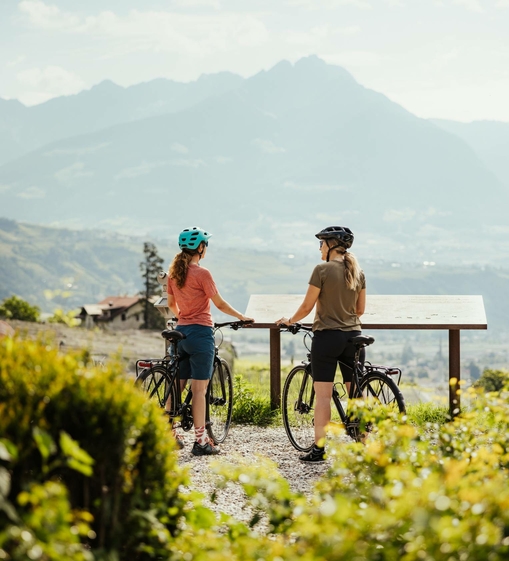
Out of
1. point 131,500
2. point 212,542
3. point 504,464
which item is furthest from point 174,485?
point 504,464

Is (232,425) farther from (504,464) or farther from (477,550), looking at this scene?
(477,550)

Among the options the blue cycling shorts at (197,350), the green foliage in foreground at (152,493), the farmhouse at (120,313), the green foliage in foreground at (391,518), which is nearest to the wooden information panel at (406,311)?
the blue cycling shorts at (197,350)

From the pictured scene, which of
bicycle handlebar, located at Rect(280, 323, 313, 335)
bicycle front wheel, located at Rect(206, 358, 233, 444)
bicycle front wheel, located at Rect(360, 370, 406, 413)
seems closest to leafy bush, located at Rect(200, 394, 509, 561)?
bicycle front wheel, located at Rect(360, 370, 406, 413)

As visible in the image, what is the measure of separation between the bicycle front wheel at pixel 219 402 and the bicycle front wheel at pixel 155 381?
0.49 metres

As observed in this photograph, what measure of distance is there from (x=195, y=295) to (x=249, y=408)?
241cm

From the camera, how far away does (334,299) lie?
253 inches

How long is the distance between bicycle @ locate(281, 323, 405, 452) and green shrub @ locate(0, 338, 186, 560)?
2.64 m

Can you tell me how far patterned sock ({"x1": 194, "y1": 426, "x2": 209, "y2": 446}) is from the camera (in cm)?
701

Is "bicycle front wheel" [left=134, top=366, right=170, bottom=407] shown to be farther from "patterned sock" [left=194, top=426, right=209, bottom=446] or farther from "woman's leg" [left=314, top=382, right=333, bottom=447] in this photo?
"woman's leg" [left=314, top=382, right=333, bottom=447]

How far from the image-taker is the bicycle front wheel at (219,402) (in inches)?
294

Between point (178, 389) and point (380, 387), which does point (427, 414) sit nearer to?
point (380, 387)

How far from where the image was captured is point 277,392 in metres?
8.90

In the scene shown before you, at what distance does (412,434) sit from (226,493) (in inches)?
97.1

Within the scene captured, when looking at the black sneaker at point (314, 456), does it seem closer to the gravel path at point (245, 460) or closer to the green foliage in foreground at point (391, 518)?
the gravel path at point (245, 460)
